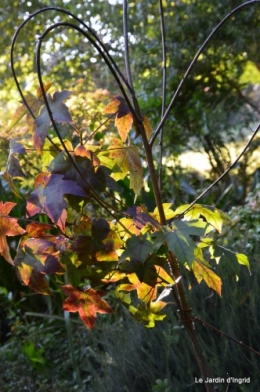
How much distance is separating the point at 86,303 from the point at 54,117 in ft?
2.04

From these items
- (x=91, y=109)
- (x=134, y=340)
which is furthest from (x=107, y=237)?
(x=91, y=109)

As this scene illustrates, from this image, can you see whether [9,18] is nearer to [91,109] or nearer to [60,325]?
[91,109]

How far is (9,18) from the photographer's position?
25.7 ft

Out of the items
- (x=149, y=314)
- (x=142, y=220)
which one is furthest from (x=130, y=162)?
(x=149, y=314)

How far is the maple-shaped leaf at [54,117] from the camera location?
1.34 meters

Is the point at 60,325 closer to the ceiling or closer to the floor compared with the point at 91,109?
closer to the floor

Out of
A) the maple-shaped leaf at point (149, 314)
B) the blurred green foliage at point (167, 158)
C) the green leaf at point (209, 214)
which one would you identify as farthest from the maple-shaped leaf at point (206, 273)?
the blurred green foliage at point (167, 158)

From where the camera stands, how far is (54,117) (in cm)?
134

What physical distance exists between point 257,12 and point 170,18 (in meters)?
0.94

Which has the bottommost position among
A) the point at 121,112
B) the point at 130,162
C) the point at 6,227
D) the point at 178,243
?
the point at 178,243

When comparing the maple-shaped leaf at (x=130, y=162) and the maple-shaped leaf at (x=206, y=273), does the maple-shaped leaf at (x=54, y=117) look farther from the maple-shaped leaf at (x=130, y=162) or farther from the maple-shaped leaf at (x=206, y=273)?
the maple-shaped leaf at (x=206, y=273)

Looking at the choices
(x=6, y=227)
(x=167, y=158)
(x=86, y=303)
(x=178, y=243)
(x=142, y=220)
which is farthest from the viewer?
(x=167, y=158)

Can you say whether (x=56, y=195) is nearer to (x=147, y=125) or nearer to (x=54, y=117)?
(x=54, y=117)

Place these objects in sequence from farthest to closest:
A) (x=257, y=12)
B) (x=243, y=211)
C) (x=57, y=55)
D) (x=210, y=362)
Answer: (x=57, y=55) → (x=257, y=12) → (x=243, y=211) → (x=210, y=362)
